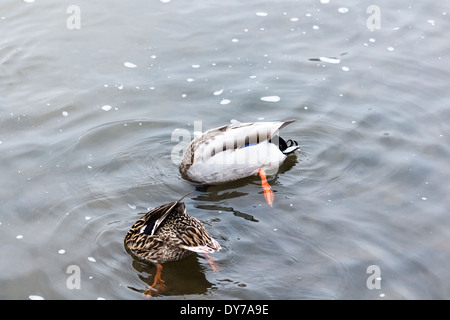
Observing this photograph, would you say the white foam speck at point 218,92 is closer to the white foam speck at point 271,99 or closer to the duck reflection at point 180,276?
the white foam speck at point 271,99

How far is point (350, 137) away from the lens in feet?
25.8

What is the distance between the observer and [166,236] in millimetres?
6043

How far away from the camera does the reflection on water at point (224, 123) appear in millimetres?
5969

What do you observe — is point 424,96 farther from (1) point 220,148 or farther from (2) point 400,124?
(1) point 220,148

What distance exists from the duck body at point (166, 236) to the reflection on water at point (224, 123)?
6.3 inches

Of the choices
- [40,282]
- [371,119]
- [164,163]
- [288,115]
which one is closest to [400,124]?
[371,119]

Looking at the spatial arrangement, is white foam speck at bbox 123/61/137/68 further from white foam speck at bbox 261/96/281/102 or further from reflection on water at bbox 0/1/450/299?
white foam speck at bbox 261/96/281/102

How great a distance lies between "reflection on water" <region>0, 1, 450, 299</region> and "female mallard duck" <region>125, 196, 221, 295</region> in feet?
0.45

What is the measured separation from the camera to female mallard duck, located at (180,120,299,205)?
7.30 metres

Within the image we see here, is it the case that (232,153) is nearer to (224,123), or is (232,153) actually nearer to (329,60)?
(224,123)

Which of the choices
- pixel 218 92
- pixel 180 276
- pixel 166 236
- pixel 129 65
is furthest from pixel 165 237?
pixel 129 65

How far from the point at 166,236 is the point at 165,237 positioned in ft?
0.04

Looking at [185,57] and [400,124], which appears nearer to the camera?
[400,124]
